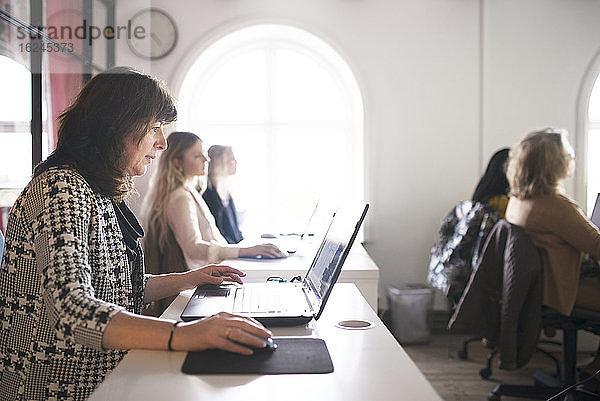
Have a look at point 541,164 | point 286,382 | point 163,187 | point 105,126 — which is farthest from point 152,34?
point 286,382

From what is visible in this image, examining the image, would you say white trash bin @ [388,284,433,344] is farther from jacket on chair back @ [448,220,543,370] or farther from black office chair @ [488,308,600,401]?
jacket on chair back @ [448,220,543,370]

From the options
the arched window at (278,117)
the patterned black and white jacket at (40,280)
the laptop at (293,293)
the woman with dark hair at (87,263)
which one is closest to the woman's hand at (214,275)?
the laptop at (293,293)

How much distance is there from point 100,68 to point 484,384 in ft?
10.2

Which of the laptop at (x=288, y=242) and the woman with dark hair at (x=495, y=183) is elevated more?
the woman with dark hair at (x=495, y=183)

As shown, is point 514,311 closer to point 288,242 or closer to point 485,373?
point 485,373

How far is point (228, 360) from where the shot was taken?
3.40 feet

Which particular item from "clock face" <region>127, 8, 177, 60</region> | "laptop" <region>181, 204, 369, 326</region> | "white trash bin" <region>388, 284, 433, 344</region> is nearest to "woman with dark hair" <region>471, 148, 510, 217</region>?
"white trash bin" <region>388, 284, 433, 344</region>

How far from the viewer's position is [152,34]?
4.19 m

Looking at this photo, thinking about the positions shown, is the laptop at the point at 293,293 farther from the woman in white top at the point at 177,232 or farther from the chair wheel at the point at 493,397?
the chair wheel at the point at 493,397

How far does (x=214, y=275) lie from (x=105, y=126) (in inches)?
22.4

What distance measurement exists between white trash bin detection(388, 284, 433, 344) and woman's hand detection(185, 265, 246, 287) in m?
2.48

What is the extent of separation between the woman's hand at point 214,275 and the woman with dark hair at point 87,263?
16 cm

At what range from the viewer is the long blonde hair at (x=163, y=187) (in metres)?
2.65

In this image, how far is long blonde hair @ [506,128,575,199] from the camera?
2.81 meters
